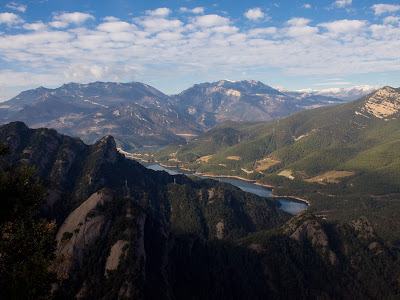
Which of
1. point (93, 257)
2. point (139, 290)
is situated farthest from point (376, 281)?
point (93, 257)

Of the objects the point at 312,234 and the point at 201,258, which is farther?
the point at 312,234

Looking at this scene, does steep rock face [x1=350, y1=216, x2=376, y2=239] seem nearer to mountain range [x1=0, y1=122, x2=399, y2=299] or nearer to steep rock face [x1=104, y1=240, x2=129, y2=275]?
mountain range [x1=0, y1=122, x2=399, y2=299]

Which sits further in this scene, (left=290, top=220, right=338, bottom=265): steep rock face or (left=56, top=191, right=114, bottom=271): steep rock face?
(left=290, top=220, right=338, bottom=265): steep rock face

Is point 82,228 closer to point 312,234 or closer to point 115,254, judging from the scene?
point 115,254

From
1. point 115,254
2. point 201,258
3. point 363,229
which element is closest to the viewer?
point 115,254

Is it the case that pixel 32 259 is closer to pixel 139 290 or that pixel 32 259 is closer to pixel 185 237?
pixel 139 290

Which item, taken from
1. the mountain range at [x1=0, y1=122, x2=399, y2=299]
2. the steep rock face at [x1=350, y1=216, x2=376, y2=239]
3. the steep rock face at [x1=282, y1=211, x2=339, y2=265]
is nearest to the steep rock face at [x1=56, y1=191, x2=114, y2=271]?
the mountain range at [x1=0, y1=122, x2=399, y2=299]

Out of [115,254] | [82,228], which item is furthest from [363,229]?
[82,228]

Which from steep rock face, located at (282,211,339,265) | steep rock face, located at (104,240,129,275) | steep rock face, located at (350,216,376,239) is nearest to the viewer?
steep rock face, located at (104,240,129,275)
